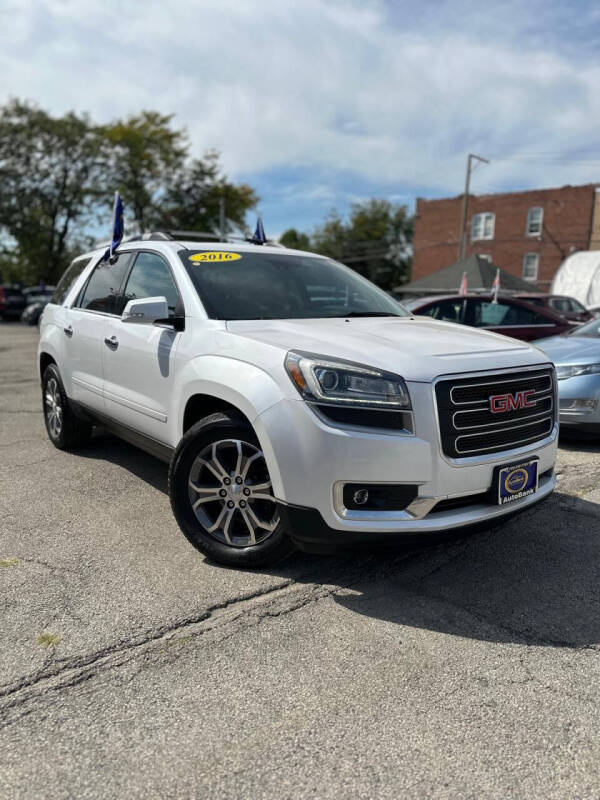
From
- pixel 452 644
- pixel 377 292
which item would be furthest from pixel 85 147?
pixel 452 644

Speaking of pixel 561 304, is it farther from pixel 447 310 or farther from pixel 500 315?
Answer: pixel 447 310

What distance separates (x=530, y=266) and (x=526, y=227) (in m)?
2.39

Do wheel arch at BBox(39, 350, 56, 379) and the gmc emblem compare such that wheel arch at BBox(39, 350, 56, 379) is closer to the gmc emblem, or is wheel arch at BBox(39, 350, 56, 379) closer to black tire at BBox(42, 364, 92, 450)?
black tire at BBox(42, 364, 92, 450)

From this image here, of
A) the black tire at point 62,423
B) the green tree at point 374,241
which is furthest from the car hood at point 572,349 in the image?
the green tree at point 374,241

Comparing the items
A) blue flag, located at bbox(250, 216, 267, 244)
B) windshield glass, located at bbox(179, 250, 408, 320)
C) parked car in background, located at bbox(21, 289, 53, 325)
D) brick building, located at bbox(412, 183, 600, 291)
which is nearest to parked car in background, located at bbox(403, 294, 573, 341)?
blue flag, located at bbox(250, 216, 267, 244)

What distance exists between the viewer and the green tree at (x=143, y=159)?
35.9 meters

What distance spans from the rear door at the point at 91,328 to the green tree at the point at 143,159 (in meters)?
32.3

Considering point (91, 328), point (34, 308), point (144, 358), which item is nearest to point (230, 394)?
point (144, 358)

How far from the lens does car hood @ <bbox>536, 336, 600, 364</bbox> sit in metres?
6.28

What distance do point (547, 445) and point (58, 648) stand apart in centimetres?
249

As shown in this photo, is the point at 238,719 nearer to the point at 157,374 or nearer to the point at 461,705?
the point at 461,705

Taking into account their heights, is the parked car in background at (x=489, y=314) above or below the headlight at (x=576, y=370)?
above

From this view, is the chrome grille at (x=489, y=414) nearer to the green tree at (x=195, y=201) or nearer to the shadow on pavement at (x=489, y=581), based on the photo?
the shadow on pavement at (x=489, y=581)

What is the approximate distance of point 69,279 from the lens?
19.0 ft
